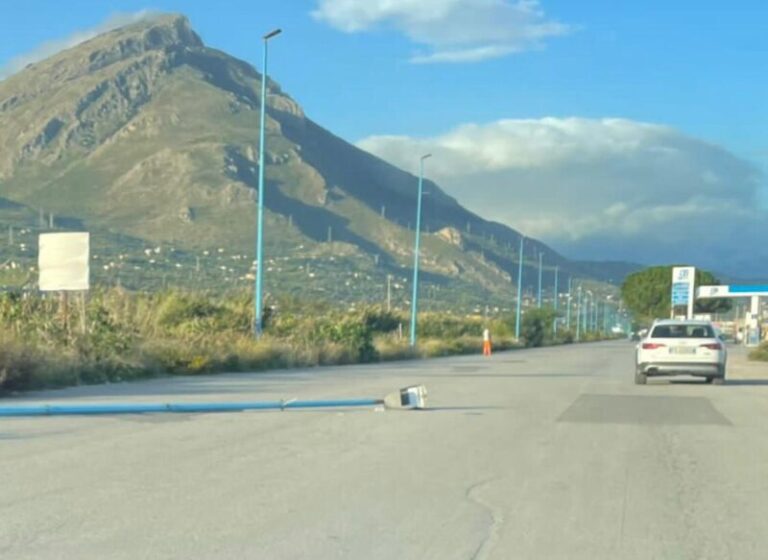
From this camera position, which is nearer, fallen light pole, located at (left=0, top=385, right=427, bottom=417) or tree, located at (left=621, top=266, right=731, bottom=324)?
fallen light pole, located at (left=0, top=385, right=427, bottom=417)

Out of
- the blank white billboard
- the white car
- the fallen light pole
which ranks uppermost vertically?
the blank white billboard

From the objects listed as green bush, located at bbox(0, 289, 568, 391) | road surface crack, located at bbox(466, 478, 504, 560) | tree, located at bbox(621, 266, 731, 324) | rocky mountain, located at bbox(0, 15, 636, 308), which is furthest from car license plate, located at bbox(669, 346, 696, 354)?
tree, located at bbox(621, 266, 731, 324)

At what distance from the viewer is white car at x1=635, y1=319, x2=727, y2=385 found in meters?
28.3

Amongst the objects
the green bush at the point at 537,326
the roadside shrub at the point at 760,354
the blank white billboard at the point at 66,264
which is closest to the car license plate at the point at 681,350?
the blank white billboard at the point at 66,264

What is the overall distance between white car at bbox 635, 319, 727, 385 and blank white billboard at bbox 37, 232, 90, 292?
1264 cm

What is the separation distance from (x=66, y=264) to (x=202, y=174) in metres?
85.2

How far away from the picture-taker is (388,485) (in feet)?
37.3

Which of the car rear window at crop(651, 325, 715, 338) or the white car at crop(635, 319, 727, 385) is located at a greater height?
Answer: the car rear window at crop(651, 325, 715, 338)

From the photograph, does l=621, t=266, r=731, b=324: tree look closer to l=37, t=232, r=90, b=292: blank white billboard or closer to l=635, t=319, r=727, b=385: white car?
l=635, t=319, r=727, b=385: white car

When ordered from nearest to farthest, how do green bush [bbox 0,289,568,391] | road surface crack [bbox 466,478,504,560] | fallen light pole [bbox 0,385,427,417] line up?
road surface crack [bbox 466,478,504,560]
fallen light pole [bbox 0,385,427,417]
green bush [bbox 0,289,568,391]

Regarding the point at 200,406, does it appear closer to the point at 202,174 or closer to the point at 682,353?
the point at 682,353

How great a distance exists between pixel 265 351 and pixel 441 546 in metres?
27.7

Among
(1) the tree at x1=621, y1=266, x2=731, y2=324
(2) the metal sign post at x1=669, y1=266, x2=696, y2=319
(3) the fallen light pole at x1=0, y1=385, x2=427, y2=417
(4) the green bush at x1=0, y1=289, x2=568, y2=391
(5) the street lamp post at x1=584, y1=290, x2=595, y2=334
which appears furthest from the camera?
(5) the street lamp post at x1=584, y1=290, x2=595, y2=334

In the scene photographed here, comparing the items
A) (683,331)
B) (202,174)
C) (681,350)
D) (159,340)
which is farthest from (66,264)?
(202,174)
